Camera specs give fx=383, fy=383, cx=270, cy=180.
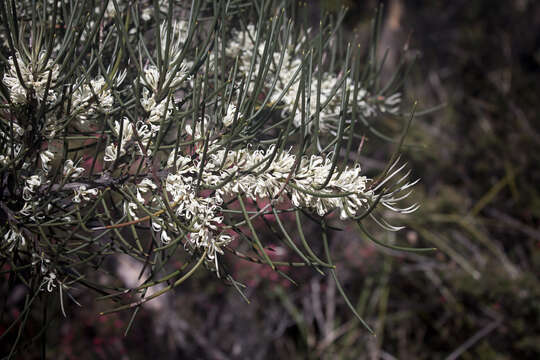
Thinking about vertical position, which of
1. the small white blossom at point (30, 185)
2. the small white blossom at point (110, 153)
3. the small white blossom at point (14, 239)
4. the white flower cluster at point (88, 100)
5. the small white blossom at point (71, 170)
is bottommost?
the small white blossom at point (14, 239)

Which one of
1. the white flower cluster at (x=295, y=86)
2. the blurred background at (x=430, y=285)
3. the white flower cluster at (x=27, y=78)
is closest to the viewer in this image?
the white flower cluster at (x=27, y=78)

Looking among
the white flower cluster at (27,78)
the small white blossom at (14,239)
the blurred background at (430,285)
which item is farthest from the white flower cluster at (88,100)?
the blurred background at (430,285)

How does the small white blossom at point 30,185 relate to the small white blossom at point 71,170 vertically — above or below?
below

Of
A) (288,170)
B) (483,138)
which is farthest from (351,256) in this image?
(288,170)

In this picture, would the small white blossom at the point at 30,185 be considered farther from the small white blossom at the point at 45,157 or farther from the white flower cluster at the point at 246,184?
the white flower cluster at the point at 246,184

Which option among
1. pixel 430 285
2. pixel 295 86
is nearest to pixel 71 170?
pixel 295 86

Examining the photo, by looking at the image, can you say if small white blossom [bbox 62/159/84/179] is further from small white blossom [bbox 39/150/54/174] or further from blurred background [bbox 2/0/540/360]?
blurred background [bbox 2/0/540/360]

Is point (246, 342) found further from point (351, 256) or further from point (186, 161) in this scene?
point (186, 161)

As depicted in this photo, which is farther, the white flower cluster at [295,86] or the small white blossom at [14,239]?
the white flower cluster at [295,86]
